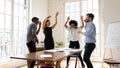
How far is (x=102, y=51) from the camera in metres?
5.78

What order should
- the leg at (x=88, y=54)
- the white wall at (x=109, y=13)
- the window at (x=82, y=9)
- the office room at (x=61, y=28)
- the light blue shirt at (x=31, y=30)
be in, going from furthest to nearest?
the window at (x=82, y=9)
the white wall at (x=109, y=13)
the office room at (x=61, y=28)
the light blue shirt at (x=31, y=30)
the leg at (x=88, y=54)

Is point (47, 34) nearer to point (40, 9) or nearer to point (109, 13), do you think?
point (40, 9)

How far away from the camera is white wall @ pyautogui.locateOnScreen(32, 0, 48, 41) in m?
5.80

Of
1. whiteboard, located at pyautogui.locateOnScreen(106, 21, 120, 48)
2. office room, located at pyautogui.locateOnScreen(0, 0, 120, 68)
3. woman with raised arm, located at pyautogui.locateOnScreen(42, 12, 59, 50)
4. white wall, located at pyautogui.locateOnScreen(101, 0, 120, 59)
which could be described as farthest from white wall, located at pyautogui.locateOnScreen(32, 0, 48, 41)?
whiteboard, located at pyautogui.locateOnScreen(106, 21, 120, 48)

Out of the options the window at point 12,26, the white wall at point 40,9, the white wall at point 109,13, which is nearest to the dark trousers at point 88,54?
the white wall at point 109,13

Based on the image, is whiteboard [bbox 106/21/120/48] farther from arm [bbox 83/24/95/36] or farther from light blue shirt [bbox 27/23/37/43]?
light blue shirt [bbox 27/23/37/43]

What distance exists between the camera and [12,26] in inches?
192

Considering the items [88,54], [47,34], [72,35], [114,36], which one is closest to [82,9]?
[114,36]

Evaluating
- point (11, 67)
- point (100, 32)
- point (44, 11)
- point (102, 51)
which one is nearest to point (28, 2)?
point (44, 11)

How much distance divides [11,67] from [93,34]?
2.60m

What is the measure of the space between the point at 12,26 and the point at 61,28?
2368 millimetres

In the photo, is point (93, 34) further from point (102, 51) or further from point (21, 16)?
point (21, 16)

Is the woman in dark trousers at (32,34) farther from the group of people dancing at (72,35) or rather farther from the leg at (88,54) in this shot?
the leg at (88,54)

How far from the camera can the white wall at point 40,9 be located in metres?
5.80
